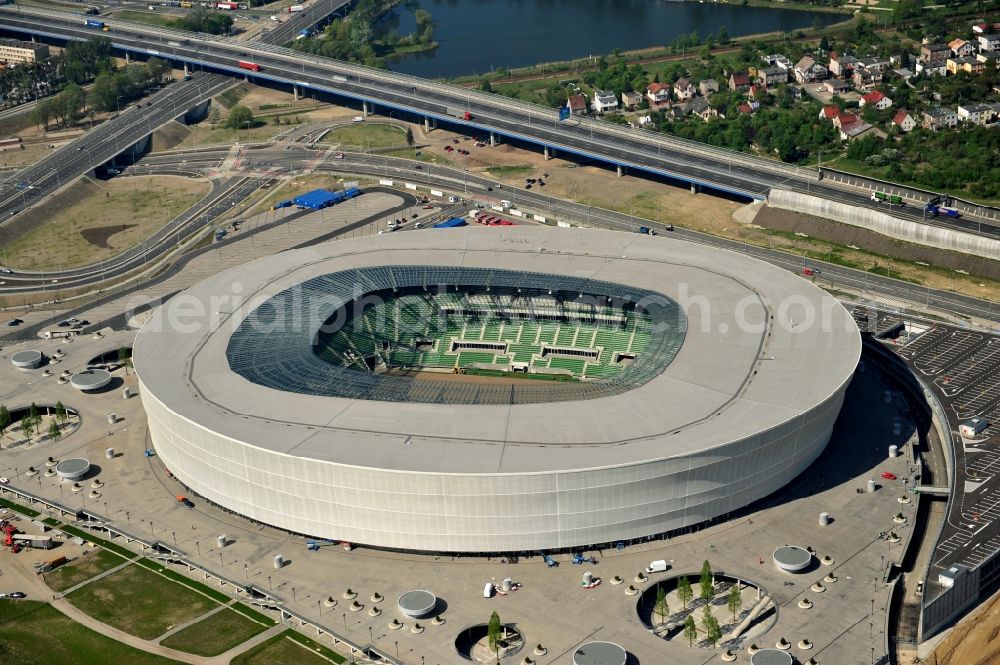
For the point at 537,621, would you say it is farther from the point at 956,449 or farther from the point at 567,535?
the point at 956,449

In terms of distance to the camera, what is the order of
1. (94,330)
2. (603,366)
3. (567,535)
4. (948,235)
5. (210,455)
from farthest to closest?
(948,235) < (94,330) < (603,366) < (210,455) < (567,535)

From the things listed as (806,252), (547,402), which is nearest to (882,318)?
(806,252)

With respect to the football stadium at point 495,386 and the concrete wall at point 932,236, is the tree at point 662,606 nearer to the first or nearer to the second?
the football stadium at point 495,386

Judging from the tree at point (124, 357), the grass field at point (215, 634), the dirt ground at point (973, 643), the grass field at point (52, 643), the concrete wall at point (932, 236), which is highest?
the concrete wall at point (932, 236)

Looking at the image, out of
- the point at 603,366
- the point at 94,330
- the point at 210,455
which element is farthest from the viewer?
the point at 94,330

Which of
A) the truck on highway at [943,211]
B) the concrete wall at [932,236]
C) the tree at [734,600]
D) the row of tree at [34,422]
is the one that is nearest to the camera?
the tree at [734,600]

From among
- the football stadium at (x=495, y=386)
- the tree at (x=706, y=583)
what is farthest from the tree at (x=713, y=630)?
the football stadium at (x=495, y=386)

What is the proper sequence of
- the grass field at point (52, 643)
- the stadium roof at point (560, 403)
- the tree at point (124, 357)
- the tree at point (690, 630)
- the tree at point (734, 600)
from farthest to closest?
the tree at point (124, 357)
the stadium roof at point (560, 403)
the grass field at point (52, 643)
the tree at point (734, 600)
the tree at point (690, 630)

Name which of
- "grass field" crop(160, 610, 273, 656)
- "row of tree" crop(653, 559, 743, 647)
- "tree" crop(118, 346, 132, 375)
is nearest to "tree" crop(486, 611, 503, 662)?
"row of tree" crop(653, 559, 743, 647)
